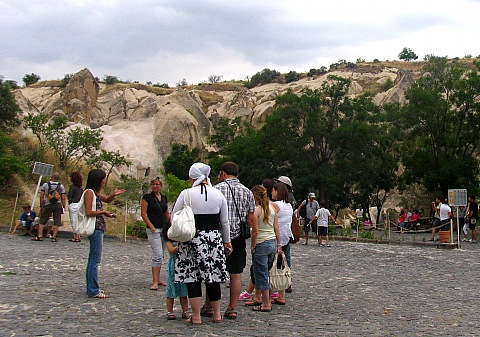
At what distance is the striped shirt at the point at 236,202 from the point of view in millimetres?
6906

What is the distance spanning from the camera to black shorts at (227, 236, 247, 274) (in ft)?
22.6

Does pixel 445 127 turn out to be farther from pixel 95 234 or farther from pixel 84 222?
pixel 84 222

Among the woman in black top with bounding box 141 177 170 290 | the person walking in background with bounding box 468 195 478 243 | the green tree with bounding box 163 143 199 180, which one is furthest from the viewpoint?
the green tree with bounding box 163 143 199 180

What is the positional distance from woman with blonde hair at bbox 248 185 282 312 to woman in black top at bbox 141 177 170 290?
179 cm

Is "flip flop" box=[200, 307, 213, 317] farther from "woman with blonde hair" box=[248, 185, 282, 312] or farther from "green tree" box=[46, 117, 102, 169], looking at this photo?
"green tree" box=[46, 117, 102, 169]

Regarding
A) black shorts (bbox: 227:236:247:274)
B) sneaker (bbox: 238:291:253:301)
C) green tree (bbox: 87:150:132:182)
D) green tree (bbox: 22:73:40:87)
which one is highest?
green tree (bbox: 22:73:40:87)

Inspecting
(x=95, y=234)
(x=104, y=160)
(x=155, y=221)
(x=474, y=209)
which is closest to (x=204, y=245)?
(x=95, y=234)

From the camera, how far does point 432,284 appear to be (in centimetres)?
1030

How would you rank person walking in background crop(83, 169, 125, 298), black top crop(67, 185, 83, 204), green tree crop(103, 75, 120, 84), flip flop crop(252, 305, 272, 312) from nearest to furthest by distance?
flip flop crop(252, 305, 272, 312) < person walking in background crop(83, 169, 125, 298) < black top crop(67, 185, 83, 204) < green tree crop(103, 75, 120, 84)

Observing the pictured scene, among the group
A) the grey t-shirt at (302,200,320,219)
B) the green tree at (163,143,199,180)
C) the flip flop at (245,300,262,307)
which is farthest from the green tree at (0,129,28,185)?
the green tree at (163,143,199,180)

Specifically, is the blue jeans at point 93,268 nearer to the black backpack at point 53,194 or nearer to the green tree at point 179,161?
the black backpack at point 53,194

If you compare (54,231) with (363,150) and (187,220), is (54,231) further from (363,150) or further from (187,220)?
(363,150)

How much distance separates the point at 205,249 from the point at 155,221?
2780 mm

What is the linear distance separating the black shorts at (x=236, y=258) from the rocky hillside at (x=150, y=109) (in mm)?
35245
